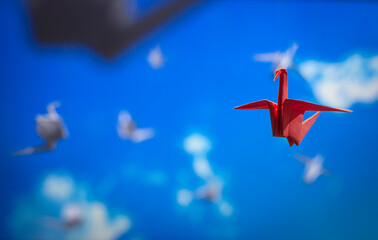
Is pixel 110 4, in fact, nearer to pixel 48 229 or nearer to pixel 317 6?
pixel 317 6

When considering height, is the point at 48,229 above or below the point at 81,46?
below

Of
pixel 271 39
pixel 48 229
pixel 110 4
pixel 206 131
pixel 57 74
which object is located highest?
pixel 110 4

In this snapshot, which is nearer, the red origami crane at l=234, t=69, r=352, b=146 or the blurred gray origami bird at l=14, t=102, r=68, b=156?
the red origami crane at l=234, t=69, r=352, b=146

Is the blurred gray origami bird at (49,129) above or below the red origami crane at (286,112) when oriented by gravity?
above

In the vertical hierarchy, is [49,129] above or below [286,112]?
above

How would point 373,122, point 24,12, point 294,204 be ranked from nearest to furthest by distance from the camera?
→ point 373,122
point 294,204
point 24,12

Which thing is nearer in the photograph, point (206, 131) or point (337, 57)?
point (337, 57)

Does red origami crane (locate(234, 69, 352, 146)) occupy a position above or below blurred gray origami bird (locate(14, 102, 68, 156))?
below

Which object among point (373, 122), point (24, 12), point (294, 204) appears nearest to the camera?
point (373, 122)

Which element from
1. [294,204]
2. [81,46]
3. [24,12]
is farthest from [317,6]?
[24,12]

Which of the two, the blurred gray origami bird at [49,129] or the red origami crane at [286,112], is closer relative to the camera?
the red origami crane at [286,112]

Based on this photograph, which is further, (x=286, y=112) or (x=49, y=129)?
(x=49, y=129)
